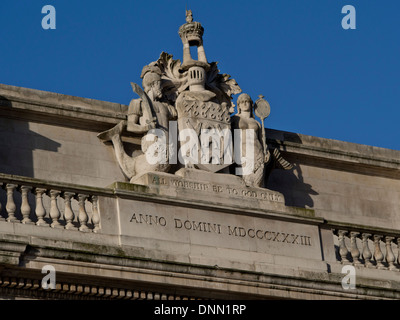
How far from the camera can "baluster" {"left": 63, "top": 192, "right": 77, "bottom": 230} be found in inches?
1109

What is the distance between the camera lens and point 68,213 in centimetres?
2825

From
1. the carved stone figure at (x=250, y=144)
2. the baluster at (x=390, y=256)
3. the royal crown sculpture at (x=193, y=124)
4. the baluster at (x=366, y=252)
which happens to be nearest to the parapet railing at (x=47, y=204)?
the royal crown sculpture at (x=193, y=124)

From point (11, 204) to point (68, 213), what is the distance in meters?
1.04

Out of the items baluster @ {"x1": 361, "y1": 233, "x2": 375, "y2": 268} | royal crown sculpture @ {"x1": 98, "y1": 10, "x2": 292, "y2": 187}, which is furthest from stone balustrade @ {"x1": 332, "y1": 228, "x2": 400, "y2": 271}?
royal crown sculpture @ {"x1": 98, "y1": 10, "x2": 292, "y2": 187}

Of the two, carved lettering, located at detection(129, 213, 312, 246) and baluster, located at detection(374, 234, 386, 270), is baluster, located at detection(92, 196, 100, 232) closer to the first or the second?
carved lettering, located at detection(129, 213, 312, 246)

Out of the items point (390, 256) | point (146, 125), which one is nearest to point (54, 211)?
point (146, 125)

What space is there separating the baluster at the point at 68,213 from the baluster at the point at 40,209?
38cm

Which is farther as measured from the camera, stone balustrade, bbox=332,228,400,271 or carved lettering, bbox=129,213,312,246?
stone balustrade, bbox=332,228,400,271

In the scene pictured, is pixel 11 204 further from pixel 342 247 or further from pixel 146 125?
pixel 342 247

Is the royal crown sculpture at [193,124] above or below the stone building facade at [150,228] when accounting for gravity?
above

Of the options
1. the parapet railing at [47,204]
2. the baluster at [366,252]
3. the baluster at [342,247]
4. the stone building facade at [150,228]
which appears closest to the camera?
the stone building facade at [150,228]

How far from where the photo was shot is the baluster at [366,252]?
31.0m

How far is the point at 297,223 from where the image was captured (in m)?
30.7

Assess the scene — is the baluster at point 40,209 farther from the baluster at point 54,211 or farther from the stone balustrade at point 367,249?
the stone balustrade at point 367,249
